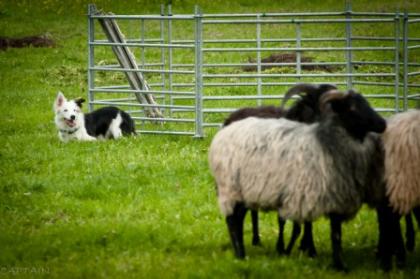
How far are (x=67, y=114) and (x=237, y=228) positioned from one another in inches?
283

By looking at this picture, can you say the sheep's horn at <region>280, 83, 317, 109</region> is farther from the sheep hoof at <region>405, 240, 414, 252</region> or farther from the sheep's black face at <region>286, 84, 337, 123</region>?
the sheep hoof at <region>405, 240, 414, 252</region>

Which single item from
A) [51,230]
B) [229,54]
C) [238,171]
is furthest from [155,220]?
[229,54]

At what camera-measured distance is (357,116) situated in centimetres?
771

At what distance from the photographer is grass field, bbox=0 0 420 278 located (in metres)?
7.68

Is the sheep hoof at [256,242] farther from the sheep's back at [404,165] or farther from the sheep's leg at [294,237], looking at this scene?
the sheep's back at [404,165]

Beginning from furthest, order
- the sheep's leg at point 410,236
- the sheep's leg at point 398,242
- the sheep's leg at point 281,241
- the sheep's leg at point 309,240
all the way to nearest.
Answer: the sheep's leg at point 410,236
the sheep's leg at point 281,241
the sheep's leg at point 309,240
the sheep's leg at point 398,242

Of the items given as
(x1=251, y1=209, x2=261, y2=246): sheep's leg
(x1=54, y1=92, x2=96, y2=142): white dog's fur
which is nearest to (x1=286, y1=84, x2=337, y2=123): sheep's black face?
(x1=251, y1=209, x2=261, y2=246): sheep's leg

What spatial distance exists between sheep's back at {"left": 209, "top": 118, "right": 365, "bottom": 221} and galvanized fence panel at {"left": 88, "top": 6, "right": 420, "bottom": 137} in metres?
6.16

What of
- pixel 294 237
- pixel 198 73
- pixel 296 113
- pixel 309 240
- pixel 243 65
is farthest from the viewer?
pixel 243 65

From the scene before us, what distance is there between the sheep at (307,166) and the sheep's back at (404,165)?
0.20 metres

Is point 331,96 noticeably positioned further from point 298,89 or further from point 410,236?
point 410,236

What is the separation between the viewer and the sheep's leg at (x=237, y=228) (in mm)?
7945

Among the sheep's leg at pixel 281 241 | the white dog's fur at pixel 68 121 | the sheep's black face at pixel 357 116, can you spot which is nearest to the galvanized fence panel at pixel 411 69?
the sheep's black face at pixel 357 116

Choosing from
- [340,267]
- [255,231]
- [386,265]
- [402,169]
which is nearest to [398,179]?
[402,169]
